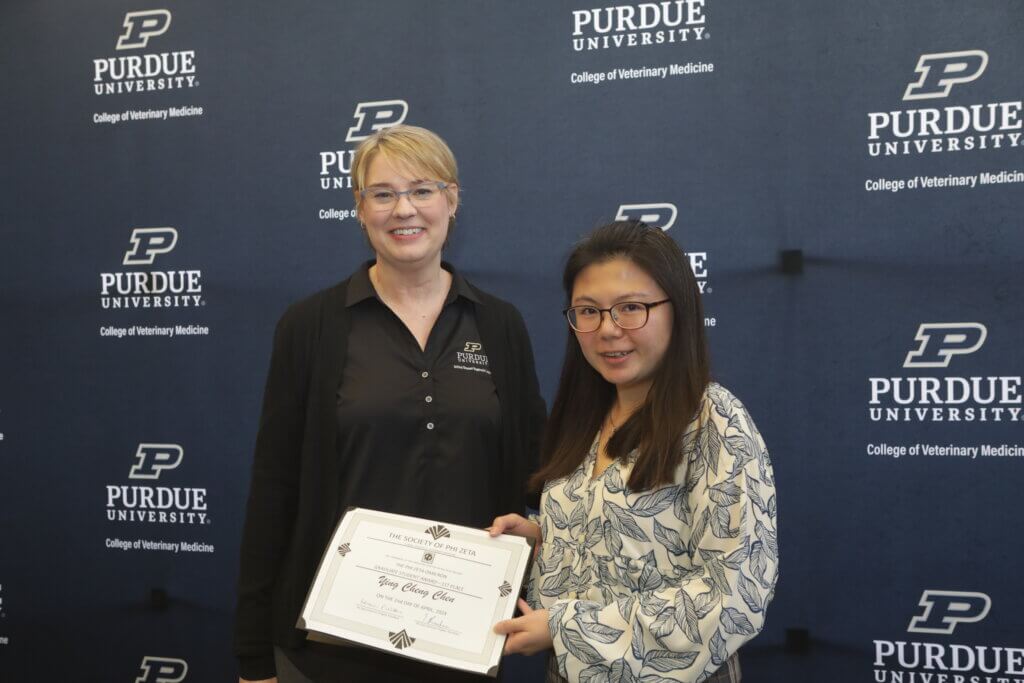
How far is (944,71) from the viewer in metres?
2.62

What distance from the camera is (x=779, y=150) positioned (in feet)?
8.98

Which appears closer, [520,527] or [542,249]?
[520,527]

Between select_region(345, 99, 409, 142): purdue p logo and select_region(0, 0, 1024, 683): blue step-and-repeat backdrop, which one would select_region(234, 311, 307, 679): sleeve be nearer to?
select_region(0, 0, 1024, 683): blue step-and-repeat backdrop

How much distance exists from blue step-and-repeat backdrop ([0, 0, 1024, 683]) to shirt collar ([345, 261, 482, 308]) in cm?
102

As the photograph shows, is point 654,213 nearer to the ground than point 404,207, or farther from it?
farther from it

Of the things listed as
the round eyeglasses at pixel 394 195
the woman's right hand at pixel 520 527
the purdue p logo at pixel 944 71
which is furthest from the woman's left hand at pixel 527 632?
the purdue p logo at pixel 944 71

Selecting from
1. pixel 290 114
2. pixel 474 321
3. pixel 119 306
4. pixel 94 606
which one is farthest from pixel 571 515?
pixel 94 606

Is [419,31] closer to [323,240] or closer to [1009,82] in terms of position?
[323,240]

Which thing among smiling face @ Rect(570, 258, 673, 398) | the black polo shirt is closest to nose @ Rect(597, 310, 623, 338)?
smiling face @ Rect(570, 258, 673, 398)

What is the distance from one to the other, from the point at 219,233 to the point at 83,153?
695mm

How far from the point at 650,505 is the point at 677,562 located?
9 centimetres

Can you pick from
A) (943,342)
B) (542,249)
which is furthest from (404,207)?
(943,342)

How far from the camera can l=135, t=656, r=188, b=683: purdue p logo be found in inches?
134

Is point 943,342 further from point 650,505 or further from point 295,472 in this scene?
point 295,472
